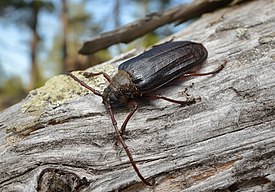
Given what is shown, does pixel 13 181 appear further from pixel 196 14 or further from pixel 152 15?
pixel 196 14

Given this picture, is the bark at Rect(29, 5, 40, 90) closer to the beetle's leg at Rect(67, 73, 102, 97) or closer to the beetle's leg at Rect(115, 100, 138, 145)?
the beetle's leg at Rect(67, 73, 102, 97)

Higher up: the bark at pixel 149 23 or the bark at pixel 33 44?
the bark at pixel 33 44

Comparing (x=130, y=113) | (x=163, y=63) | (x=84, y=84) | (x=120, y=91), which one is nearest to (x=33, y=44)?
(x=84, y=84)

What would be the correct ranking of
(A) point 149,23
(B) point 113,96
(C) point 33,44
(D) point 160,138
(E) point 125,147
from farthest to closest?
(C) point 33,44 < (A) point 149,23 < (B) point 113,96 < (D) point 160,138 < (E) point 125,147

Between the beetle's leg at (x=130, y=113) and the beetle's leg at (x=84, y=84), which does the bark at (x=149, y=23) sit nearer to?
the beetle's leg at (x=84, y=84)

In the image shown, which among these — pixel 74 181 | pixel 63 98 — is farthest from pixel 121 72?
pixel 74 181

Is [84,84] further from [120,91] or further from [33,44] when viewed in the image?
[33,44]

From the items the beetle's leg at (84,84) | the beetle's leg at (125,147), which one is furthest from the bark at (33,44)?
the beetle's leg at (125,147)
